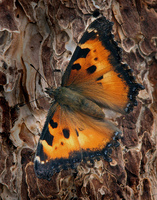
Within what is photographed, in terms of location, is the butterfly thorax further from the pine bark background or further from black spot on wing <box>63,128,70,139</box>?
black spot on wing <box>63,128,70,139</box>

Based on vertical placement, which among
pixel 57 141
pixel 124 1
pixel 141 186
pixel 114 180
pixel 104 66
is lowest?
pixel 141 186

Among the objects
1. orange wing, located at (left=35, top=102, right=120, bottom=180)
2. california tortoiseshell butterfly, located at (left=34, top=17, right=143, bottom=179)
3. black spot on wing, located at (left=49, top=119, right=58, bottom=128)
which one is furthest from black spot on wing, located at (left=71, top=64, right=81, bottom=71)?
black spot on wing, located at (left=49, top=119, right=58, bottom=128)

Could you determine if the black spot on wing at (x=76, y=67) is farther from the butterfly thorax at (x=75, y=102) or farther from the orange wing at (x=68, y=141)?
the orange wing at (x=68, y=141)

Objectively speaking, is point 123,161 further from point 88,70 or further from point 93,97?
point 88,70

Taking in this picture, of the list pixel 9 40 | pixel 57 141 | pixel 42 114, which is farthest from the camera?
pixel 42 114

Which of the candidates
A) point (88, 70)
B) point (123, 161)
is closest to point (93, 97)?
point (88, 70)

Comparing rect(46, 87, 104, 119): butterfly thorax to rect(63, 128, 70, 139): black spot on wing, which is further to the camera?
rect(46, 87, 104, 119): butterfly thorax

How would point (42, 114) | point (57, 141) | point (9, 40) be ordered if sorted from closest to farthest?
1. point (57, 141)
2. point (9, 40)
3. point (42, 114)
